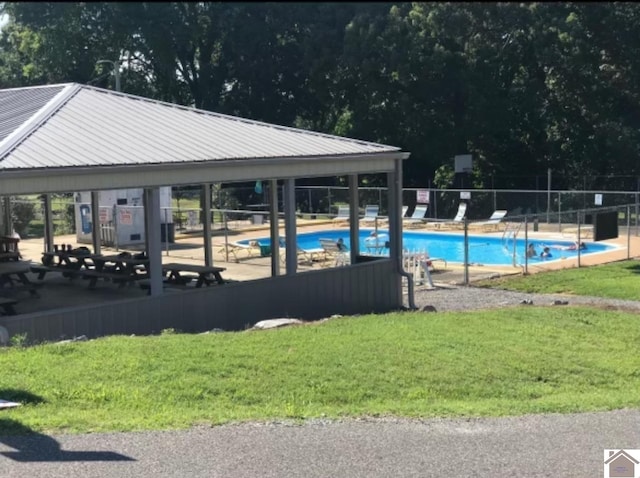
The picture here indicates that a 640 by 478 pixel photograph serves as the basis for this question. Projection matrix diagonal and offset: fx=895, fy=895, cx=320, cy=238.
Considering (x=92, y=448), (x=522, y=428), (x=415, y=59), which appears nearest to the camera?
(x=92, y=448)

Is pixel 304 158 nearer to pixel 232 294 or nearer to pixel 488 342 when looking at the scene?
pixel 232 294

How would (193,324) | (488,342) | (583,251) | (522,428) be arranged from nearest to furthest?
(522,428), (488,342), (193,324), (583,251)

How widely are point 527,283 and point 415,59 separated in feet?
70.1

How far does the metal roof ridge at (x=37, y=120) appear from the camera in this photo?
13.3m

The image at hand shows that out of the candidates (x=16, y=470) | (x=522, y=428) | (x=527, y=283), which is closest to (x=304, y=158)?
(x=527, y=283)

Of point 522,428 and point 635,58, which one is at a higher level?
point 635,58

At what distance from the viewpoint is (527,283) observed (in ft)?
70.8

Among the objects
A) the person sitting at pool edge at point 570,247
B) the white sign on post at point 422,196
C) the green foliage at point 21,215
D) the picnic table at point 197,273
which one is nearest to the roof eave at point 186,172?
the picnic table at point 197,273

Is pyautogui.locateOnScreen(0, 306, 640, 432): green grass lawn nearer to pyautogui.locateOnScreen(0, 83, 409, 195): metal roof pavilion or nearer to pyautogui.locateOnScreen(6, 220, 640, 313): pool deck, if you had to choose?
pyautogui.locateOnScreen(0, 83, 409, 195): metal roof pavilion

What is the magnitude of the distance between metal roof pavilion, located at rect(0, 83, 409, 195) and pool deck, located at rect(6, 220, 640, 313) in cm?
292

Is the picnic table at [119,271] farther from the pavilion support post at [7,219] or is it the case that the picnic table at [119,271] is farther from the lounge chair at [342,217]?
the lounge chair at [342,217]

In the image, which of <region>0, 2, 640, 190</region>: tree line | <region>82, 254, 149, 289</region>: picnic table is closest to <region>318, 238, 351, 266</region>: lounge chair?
<region>82, 254, 149, 289</region>: picnic table

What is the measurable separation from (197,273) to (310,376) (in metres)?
8.26

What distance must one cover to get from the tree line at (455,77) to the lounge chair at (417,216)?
4485mm
